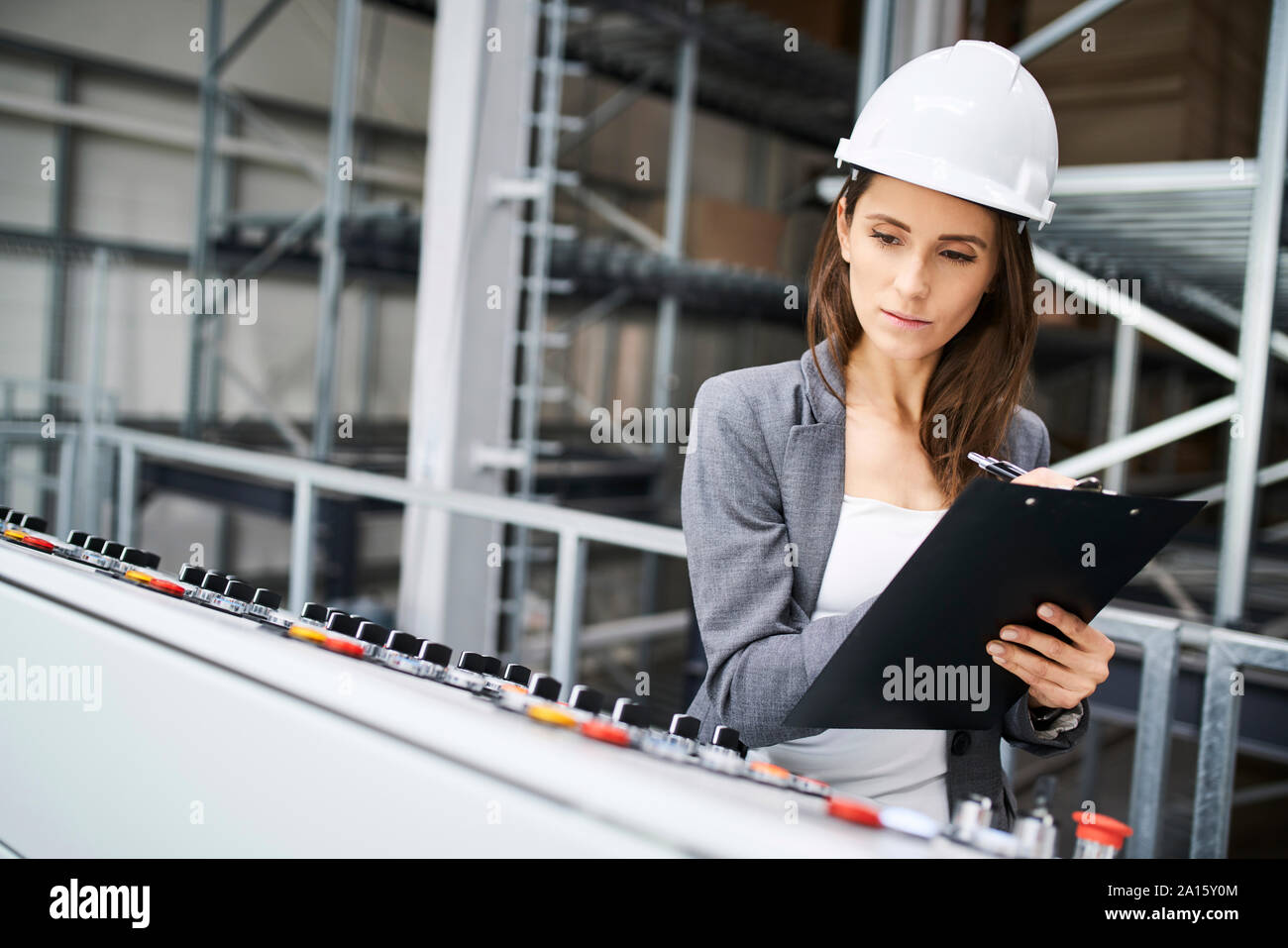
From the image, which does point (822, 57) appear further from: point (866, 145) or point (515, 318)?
point (866, 145)

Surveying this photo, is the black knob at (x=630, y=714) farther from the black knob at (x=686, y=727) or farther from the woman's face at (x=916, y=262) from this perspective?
the woman's face at (x=916, y=262)

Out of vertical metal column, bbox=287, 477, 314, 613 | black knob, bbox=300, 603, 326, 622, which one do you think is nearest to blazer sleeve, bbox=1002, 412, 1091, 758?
black knob, bbox=300, 603, 326, 622

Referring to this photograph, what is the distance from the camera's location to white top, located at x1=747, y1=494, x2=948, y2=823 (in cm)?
103

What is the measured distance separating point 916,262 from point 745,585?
Result: 0.33 metres

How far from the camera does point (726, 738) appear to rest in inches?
32.2

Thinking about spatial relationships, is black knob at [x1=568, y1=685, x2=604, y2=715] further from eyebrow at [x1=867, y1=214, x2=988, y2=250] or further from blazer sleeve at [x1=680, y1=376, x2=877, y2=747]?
eyebrow at [x1=867, y1=214, x2=988, y2=250]

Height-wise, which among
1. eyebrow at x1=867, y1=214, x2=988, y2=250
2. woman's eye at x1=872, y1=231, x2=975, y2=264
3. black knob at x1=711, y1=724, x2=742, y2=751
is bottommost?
black knob at x1=711, y1=724, x2=742, y2=751

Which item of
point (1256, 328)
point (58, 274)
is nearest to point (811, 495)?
point (1256, 328)

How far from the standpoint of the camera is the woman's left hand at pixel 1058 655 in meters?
0.87

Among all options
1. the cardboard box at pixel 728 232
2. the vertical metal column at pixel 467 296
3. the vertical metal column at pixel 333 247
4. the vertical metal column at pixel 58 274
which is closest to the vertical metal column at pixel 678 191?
the cardboard box at pixel 728 232

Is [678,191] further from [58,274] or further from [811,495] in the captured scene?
[811,495]

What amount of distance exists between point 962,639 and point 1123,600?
2931 millimetres

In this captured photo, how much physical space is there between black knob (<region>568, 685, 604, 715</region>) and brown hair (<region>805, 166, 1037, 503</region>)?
17.9 inches
